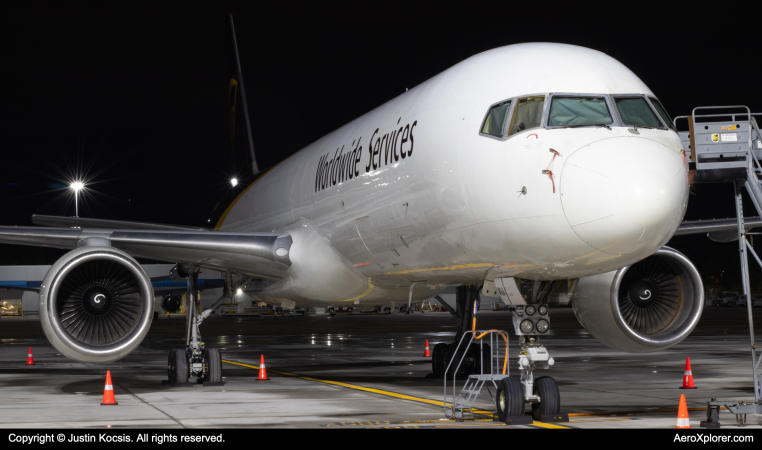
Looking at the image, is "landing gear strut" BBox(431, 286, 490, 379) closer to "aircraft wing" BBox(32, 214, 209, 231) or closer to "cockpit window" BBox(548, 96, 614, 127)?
"cockpit window" BBox(548, 96, 614, 127)

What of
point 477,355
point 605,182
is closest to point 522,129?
point 605,182

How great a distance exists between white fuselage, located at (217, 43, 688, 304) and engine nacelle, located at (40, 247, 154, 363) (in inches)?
108

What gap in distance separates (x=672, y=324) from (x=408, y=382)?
481 cm

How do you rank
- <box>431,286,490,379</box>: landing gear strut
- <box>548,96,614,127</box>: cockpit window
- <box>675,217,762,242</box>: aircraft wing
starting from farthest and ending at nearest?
<box>431,286,490,379</box>: landing gear strut → <box>675,217,762,242</box>: aircraft wing → <box>548,96,614,127</box>: cockpit window

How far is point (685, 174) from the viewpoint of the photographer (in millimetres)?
8102

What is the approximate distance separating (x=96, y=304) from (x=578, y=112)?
7875mm

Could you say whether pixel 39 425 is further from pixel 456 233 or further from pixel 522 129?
pixel 522 129

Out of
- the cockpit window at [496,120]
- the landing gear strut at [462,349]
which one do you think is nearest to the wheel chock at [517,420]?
the cockpit window at [496,120]

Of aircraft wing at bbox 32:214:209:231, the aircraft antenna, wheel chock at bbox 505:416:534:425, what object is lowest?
wheel chock at bbox 505:416:534:425

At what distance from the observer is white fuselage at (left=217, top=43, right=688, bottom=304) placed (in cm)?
778

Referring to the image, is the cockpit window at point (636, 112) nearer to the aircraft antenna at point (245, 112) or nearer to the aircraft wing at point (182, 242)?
the aircraft wing at point (182, 242)

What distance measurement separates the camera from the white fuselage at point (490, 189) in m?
7.78

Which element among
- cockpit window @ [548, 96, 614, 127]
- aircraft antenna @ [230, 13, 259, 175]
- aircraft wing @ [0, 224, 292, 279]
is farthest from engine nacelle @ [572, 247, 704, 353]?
aircraft antenna @ [230, 13, 259, 175]
